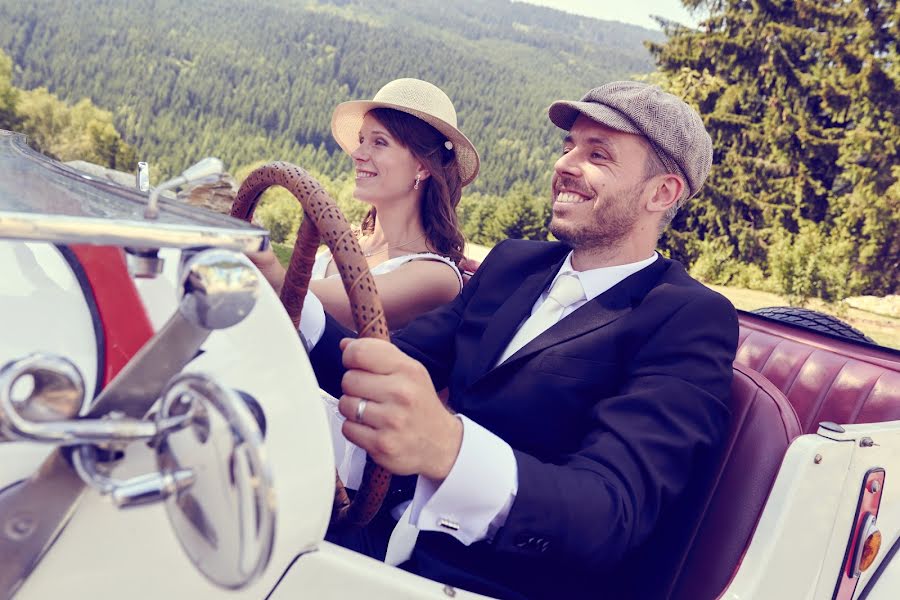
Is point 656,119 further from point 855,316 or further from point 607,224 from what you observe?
point 855,316

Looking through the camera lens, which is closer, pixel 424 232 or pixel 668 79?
pixel 424 232

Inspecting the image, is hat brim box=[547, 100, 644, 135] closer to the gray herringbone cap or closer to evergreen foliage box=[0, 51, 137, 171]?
the gray herringbone cap

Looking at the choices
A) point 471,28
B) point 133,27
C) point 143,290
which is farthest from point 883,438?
point 471,28

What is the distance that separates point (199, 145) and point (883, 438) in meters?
80.6

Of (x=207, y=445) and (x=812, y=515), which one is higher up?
(x=207, y=445)

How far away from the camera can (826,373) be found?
192cm

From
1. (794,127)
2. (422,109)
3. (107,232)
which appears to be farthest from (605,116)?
(794,127)

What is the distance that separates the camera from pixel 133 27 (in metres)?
99.9

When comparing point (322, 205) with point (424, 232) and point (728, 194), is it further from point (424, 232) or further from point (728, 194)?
point (728, 194)

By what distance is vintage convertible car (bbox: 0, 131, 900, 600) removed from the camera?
610 mm

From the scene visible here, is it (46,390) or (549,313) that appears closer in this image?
(46,390)

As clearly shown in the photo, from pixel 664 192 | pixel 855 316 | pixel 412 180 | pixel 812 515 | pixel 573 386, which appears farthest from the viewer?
pixel 855 316

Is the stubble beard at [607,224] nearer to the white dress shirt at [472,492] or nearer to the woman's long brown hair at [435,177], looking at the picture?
the white dress shirt at [472,492]

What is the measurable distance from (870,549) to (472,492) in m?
1.00
